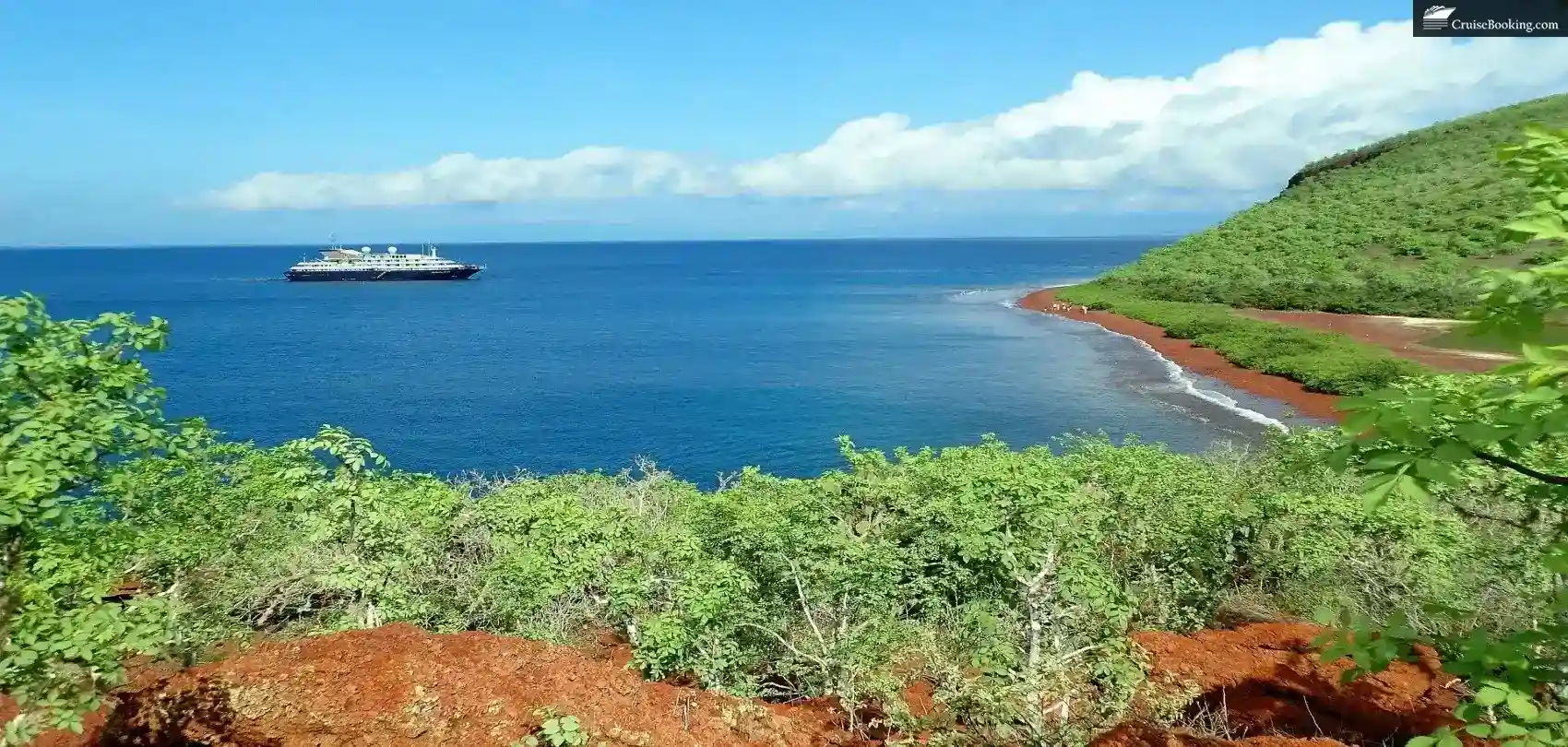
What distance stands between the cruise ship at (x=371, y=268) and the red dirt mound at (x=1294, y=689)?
149983mm

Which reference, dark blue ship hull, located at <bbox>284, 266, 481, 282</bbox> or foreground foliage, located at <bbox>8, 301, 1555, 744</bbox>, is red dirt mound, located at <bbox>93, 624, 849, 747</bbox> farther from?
dark blue ship hull, located at <bbox>284, 266, 481, 282</bbox>

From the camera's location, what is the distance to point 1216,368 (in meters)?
52.5

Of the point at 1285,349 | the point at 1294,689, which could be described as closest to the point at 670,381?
the point at 1285,349

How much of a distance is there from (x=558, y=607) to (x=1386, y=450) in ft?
40.6

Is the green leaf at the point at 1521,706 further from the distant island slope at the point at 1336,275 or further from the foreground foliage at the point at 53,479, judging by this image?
the distant island slope at the point at 1336,275

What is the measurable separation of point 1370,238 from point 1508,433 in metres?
98.8

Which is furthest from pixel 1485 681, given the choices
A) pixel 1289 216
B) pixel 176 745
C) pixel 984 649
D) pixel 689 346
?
pixel 1289 216

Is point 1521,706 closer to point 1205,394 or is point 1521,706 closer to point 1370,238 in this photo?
point 1205,394

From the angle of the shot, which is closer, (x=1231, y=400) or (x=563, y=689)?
(x=563, y=689)

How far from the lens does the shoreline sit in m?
42.7

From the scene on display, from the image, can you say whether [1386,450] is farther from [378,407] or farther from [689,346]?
[689,346]

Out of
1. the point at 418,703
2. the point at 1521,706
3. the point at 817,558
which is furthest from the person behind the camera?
the point at 817,558

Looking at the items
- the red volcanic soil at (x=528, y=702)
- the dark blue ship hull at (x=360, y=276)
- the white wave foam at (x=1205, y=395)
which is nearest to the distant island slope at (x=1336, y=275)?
the white wave foam at (x=1205, y=395)

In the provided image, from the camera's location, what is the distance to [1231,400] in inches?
1784
